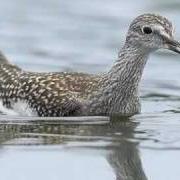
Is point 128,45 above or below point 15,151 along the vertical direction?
above

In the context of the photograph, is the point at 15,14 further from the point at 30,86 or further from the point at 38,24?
the point at 30,86

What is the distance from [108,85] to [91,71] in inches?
132

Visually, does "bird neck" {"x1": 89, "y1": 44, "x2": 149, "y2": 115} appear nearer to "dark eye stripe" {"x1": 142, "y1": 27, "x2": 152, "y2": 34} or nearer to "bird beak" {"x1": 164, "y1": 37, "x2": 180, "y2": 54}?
"dark eye stripe" {"x1": 142, "y1": 27, "x2": 152, "y2": 34}

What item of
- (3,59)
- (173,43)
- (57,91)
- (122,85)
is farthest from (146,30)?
(3,59)

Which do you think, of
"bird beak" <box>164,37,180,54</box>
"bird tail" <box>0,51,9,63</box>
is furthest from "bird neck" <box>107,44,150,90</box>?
"bird tail" <box>0,51,9,63</box>

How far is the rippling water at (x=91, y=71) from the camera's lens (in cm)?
1877

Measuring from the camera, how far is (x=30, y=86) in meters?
21.5

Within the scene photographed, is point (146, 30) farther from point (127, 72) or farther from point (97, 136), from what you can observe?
point (97, 136)

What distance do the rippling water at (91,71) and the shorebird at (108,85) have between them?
227 mm

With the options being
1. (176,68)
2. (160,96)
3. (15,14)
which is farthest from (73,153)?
(15,14)

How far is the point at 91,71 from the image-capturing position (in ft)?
81.1

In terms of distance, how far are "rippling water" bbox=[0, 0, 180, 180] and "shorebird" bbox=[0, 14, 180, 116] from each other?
227 millimetres

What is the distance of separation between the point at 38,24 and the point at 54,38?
1.05 meters

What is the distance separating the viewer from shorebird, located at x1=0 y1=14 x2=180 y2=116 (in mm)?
21031
